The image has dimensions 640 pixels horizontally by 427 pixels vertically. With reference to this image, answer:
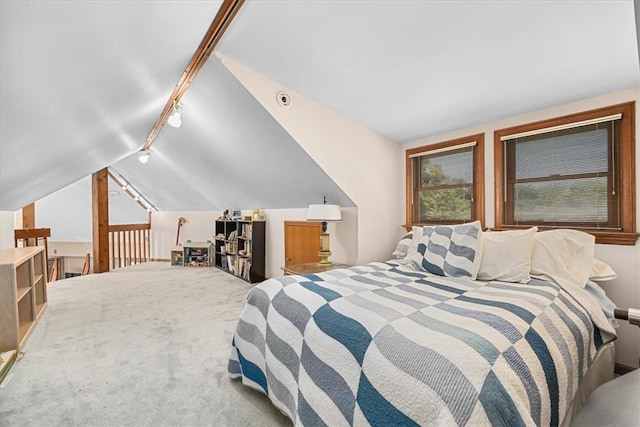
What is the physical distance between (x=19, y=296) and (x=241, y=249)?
260cm

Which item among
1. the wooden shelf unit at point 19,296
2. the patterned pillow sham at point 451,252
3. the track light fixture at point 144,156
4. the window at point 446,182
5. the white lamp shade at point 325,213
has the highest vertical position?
the track light fixture at point 144,156

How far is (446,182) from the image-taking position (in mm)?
3004

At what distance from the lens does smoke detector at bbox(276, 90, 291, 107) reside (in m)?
2.45

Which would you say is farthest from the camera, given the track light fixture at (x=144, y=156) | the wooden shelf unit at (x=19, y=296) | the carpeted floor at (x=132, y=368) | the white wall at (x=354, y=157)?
the track light fixture at (x=144, y=156)

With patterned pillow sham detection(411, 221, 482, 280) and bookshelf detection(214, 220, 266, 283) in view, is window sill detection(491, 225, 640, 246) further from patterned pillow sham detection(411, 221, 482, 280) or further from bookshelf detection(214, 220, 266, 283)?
bookshelf detection(214, 220, 266, 283)

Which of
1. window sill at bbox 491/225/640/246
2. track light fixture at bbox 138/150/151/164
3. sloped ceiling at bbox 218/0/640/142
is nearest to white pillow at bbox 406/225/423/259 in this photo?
sloped ceiling at bbox 218/0/640/142

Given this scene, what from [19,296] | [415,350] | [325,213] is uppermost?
[325,213]

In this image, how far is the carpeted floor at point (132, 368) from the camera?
4.93 ft

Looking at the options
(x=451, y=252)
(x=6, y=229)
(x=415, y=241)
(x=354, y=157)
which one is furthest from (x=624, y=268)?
(x=6, y=229)

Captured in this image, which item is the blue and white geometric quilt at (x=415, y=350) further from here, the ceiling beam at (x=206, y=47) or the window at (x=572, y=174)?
the ceiling beam at (x=206, y=47)

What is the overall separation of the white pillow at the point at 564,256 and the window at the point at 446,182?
2.33 ft

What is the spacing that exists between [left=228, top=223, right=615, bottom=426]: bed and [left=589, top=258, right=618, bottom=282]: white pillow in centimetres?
10

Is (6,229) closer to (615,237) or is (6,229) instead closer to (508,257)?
(508,257)

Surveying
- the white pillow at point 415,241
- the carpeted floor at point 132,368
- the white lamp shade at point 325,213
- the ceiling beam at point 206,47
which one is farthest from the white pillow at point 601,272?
the ceiling beam at point 206,47
